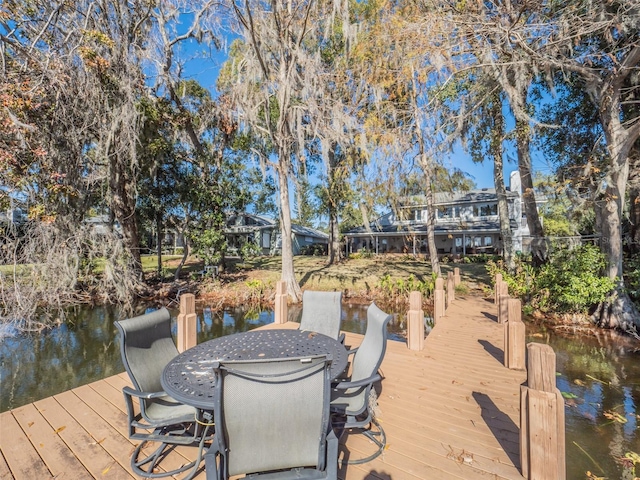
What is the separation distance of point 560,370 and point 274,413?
5612 millimetres

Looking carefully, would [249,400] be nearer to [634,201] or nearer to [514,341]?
[514,341]

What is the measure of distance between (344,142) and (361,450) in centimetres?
879

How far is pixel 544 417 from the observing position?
5.94 feet

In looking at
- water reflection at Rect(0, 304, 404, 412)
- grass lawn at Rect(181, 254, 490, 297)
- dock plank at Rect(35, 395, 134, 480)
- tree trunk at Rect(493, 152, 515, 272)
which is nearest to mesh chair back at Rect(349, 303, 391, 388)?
dock plank at Rect(35, 395, 134, 480)

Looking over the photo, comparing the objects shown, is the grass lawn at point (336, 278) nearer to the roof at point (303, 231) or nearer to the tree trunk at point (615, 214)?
the tree trunk at point (615, 214)

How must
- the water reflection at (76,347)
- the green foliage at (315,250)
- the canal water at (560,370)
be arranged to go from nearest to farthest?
1. the canal water at (560,370)
2. the water reflection at (76,347)
3. the green foliage at (315,250)

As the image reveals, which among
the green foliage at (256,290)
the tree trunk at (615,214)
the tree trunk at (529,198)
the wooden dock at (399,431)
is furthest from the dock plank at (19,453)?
the tree trunk at (529,198)

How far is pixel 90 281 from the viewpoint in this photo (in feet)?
31.1

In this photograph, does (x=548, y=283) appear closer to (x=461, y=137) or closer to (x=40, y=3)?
(x=461, y=137)

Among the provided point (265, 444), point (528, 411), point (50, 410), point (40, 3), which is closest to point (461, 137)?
point (528, 411)

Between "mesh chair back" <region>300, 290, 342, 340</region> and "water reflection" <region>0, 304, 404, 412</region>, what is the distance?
3.64 m

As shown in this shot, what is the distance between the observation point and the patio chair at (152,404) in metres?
1.99

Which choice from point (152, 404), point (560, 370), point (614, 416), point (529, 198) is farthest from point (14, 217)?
point (529, 198)

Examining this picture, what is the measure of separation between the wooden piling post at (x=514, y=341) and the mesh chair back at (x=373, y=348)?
2330 millimetres
